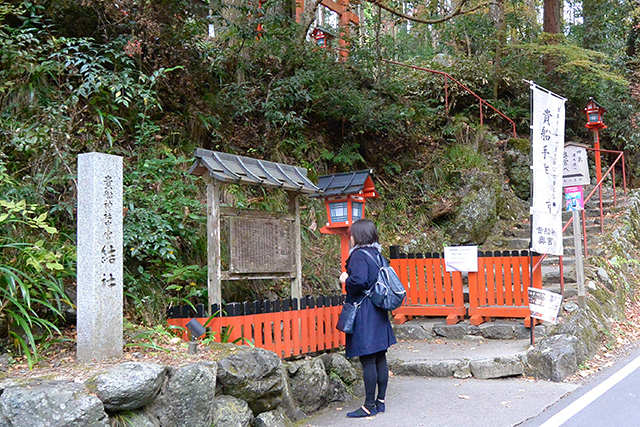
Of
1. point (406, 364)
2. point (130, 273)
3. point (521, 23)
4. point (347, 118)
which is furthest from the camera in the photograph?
point (521, 23)

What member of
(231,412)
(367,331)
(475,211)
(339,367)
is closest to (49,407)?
(231,412)

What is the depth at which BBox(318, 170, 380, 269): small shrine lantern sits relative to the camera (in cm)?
700

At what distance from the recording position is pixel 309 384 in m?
5.73

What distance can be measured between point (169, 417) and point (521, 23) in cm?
1818

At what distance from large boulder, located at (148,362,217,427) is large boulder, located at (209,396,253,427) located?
4.3 inches

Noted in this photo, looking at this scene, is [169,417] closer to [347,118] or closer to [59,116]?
[59,116]

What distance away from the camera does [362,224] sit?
562 centimetres

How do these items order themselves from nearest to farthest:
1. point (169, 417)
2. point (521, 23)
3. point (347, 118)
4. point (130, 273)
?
point (169, 417), point (130, 273), point (347, 118), point (521, 23)

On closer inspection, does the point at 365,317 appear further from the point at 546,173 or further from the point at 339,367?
the point at 546,173

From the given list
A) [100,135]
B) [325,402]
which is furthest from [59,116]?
[325,402]

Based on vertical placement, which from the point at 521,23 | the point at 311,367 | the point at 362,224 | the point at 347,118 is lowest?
the point at 311,367

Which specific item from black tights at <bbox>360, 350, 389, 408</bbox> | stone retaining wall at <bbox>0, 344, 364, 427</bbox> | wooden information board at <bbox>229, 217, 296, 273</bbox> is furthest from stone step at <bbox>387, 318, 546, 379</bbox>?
wooden information board at <bbox>229, 217, 296, 273</bbox>

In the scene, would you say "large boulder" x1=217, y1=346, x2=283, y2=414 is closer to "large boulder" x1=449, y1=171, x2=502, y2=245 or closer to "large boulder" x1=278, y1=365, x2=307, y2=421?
"large boulder" x1=278, y1=365, x2=307, y2=421

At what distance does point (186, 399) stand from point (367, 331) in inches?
76.0
